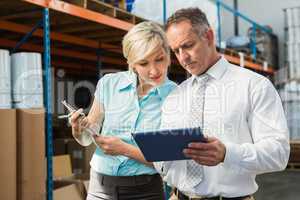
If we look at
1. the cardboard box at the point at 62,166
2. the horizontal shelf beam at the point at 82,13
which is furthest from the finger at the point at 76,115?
the cardboard box at the point at 62,166

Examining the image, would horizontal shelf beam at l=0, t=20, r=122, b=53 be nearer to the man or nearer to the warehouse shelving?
the warehouse shelving

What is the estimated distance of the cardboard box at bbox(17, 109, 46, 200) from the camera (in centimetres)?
310

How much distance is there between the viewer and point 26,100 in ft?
10.6

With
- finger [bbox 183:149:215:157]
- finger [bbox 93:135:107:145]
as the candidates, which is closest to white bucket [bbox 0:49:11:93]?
finger [bbox 93:135:107:145]

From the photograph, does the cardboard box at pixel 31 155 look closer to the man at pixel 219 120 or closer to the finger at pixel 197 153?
the man at pixel 219 120

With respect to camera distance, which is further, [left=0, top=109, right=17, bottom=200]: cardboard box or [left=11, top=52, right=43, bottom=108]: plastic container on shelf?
[left=11, top=52, right=43, bottom=108]: plastic container on shelf

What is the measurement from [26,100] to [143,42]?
4.88ft

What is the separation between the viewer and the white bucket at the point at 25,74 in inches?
127

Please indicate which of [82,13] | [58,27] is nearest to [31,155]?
[82,13]

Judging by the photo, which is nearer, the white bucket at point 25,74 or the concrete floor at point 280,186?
the white bucket at point 25,74

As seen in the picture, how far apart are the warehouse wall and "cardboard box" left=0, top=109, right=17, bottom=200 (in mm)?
10087

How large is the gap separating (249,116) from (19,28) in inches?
128

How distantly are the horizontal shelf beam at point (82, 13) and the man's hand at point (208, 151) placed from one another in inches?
86.6

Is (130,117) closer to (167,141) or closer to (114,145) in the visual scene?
(114,145)
